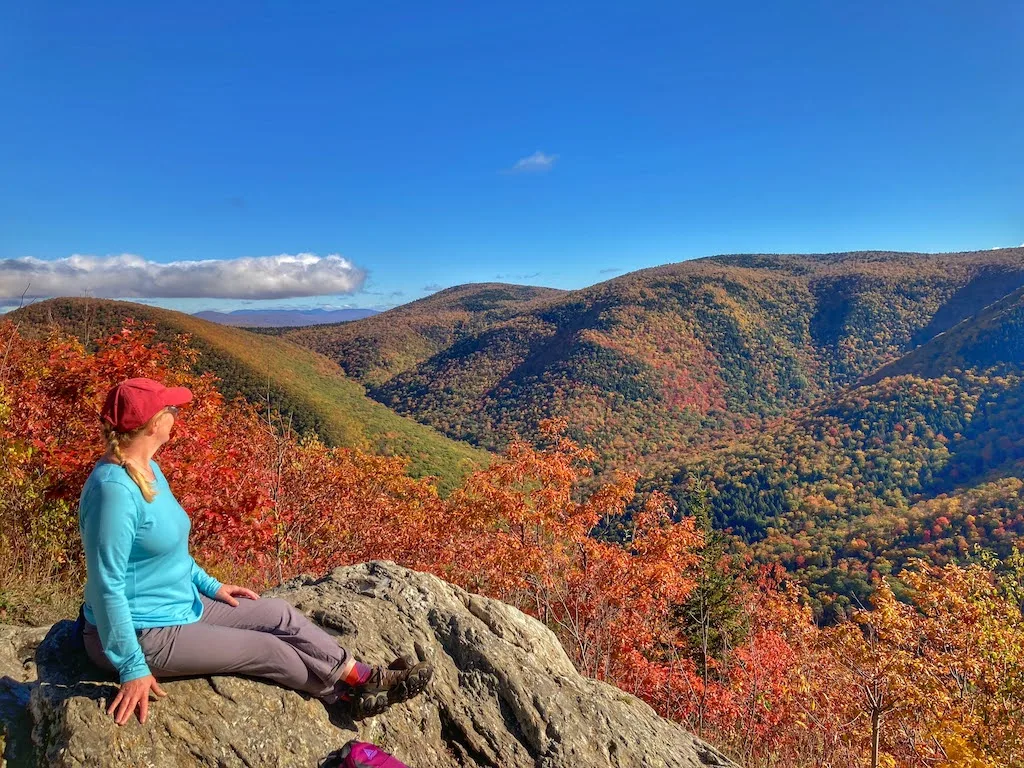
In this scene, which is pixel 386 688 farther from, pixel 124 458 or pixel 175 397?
pixel 175 397

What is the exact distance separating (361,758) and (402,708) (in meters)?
0.80

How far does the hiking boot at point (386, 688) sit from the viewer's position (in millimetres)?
3709

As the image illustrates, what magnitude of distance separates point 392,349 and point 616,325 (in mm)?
70382

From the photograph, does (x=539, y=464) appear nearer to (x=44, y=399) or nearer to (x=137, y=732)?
(x=44, y=399)

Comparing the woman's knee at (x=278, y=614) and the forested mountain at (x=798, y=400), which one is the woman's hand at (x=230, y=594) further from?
the forested mountain at (x=798, y=400)

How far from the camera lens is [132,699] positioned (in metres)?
3.02

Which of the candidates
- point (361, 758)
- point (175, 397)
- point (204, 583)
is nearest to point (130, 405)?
point (175, 397)

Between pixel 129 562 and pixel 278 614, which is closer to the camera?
pixel 129 562

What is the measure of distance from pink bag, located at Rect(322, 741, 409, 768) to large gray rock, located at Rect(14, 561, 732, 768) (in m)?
0.17

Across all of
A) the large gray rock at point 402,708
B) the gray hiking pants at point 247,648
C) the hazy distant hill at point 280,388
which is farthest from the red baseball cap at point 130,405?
the hazy distant hill at point 280,388

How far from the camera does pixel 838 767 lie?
8.45 metres

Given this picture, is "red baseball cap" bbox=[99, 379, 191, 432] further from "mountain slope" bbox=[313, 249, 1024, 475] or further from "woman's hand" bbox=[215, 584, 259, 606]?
"mountain slope" bbox=[313, 249, 1024, 475]

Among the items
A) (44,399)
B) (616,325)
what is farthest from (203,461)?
(616,325)

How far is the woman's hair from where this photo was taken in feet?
9.71
